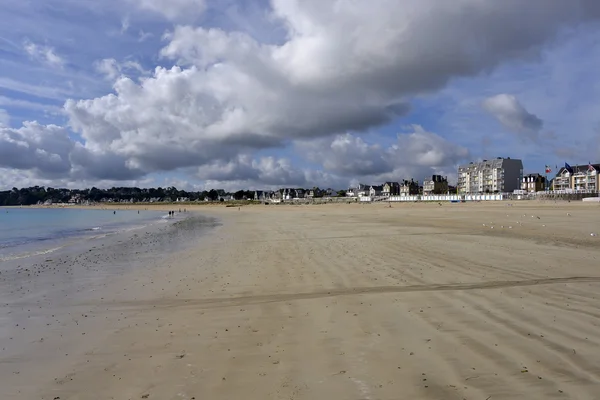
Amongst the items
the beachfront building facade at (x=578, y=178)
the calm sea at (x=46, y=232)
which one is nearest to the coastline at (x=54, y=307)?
the calm sea at (x=46, y=232)

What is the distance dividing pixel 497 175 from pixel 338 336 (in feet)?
483

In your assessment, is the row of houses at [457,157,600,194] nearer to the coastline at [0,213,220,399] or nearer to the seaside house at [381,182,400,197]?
the seaside house at [381,182,400,197]

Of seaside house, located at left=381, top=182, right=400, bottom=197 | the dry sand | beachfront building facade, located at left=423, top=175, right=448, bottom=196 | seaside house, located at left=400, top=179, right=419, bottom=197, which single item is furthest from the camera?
seaside house, located at left=381, top=182, right=400, bottom=197

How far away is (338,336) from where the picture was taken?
5.32 metres

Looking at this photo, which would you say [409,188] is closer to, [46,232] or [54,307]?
[46,232]

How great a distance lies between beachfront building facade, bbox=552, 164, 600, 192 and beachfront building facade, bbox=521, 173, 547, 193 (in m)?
10.8

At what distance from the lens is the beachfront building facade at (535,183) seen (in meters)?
128

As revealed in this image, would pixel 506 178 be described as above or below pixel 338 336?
above

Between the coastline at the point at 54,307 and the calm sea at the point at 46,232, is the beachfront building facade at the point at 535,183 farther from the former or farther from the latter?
the coastline at the point at 54,307

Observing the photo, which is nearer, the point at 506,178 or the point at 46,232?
the point at 46,232

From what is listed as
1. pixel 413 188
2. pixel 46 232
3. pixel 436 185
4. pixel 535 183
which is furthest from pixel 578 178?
pixel 46 232

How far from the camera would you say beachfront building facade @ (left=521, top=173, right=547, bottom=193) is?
418 ft

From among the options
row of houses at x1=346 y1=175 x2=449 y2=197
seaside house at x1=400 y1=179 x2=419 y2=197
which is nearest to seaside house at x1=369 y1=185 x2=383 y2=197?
row of houses at x1=346 y1=175 x2=449 y2=197

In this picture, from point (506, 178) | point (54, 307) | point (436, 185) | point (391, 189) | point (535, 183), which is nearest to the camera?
point (54, 307)
